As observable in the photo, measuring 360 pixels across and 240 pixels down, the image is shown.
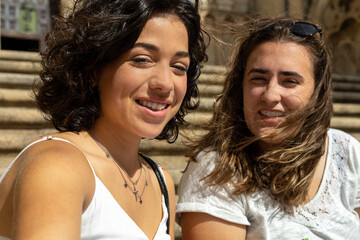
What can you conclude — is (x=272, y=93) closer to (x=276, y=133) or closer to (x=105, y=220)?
(x=276, y=133)

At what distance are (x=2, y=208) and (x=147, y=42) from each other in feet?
2.30

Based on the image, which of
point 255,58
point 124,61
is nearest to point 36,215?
point 124,61

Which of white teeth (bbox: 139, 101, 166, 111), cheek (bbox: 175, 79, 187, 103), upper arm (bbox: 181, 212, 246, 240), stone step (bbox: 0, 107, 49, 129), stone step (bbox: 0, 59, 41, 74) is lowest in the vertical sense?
upper arm (bbox: 181, 212, 246, 240)

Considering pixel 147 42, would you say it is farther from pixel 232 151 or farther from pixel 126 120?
pixel 232 151

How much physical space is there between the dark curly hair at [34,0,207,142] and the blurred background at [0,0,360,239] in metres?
0.29

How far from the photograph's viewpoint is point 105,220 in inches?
57.3

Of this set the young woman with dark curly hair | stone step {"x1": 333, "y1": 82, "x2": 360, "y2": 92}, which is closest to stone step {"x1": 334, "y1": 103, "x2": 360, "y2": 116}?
stone step {"x1": 333, "y1": 82, "x2": 360, "y2": 92}

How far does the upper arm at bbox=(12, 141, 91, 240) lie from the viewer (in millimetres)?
1179

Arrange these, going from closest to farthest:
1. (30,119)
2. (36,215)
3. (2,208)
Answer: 1. (36,215)
2. (2,208)
3. (30,119)

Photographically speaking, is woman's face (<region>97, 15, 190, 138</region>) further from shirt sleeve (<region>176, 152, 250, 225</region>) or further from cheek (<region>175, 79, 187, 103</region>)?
shirt sleeve (<region>176, 152, 250, 225</region>)

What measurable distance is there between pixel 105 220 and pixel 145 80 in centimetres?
47

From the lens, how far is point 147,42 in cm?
161

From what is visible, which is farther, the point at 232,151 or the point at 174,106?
the point at 232,151

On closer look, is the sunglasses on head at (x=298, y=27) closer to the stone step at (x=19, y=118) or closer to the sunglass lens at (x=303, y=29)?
the sunglass lens at (x=303, y=29)
